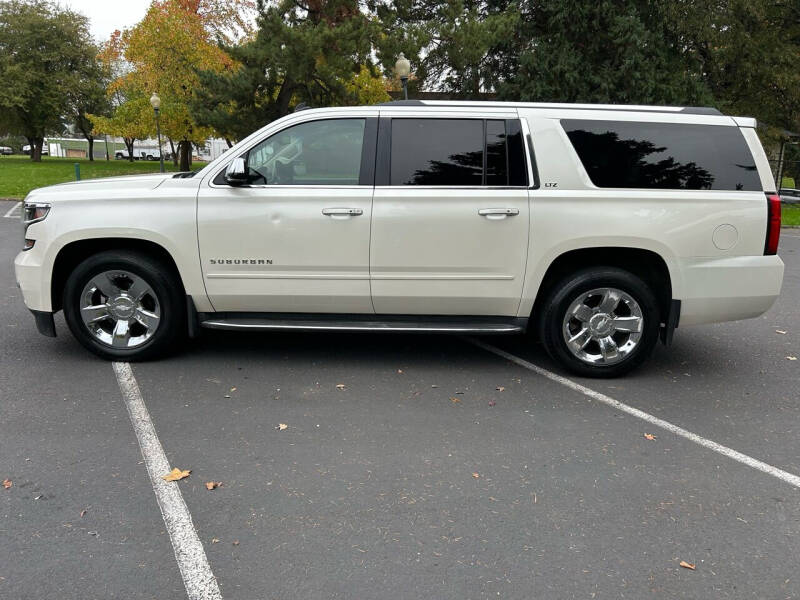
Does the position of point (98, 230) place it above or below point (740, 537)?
above

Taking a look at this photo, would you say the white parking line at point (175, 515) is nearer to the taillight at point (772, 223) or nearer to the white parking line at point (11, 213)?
the taillight at point (772, 223)

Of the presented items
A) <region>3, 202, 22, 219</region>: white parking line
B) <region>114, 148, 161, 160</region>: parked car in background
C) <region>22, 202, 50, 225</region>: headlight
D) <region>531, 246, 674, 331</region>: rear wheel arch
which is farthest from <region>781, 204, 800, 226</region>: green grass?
<region>114, 148, 161, 160</region>: parked car in background

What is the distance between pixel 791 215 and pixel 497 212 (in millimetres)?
19442

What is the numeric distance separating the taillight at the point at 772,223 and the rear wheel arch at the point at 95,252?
434 cm

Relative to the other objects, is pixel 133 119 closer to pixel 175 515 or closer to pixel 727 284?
pixel 727 284

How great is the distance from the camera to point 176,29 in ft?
108

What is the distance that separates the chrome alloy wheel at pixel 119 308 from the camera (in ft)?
17.4

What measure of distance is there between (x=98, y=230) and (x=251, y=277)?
1181 millimetres

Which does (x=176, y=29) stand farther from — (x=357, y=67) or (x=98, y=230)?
(x=98, y=230)

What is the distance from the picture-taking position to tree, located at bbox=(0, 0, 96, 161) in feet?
184

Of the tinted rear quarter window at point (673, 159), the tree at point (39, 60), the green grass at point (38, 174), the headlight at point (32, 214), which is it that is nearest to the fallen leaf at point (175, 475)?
the headlight at point (32, 214)

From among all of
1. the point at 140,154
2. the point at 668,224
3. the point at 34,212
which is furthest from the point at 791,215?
the point at 140,154

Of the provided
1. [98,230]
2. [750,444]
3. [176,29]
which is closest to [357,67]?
[176,29]

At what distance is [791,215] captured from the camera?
2086 cm
